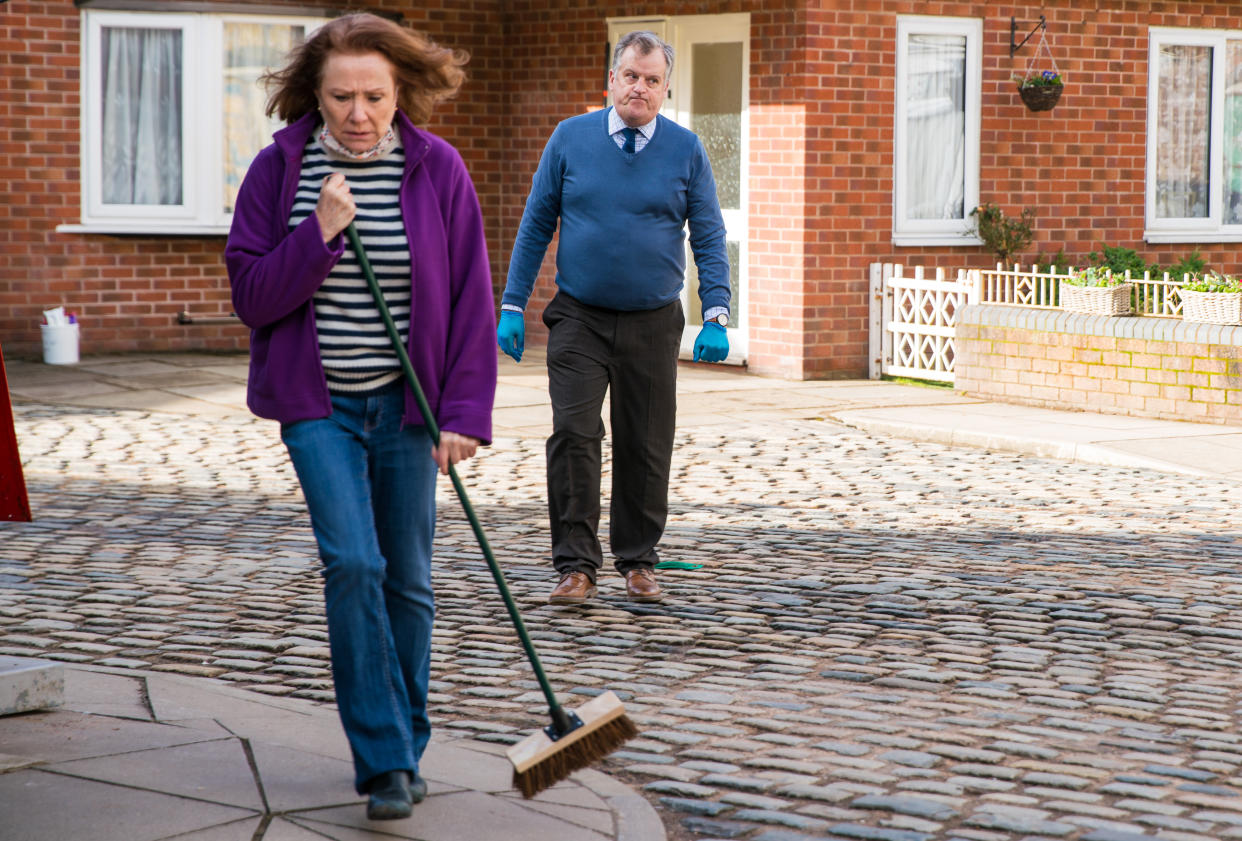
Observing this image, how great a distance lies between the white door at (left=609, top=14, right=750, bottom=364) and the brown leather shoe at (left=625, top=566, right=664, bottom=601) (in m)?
8.17

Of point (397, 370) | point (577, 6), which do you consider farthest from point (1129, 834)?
point (577, 6)

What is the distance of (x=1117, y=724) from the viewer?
4973mm

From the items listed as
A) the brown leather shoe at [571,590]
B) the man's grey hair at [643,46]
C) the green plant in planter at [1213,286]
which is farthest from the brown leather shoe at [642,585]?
the green plant in planter at [1213,286]

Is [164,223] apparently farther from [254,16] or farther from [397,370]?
[397,370]

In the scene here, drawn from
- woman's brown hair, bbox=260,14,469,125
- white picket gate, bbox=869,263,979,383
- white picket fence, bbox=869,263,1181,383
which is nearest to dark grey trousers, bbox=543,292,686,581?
woman's brown hair, bbox=260,14,469,125

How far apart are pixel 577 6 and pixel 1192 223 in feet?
19.7

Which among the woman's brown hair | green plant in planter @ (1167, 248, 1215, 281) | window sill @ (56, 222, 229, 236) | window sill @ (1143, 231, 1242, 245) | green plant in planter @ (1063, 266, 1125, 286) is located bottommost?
green plant in planter @ (1063, 266, 1125, 286)

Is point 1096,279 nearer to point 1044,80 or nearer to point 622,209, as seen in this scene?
point 1044,80

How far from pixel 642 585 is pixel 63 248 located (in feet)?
32.4

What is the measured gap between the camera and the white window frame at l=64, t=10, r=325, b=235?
15.1m

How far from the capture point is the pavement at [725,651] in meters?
4.10

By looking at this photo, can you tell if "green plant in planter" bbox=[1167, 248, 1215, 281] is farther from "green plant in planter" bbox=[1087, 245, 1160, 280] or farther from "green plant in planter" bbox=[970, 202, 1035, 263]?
"green plant in planter" bbox=[970, 202, 1035, 263]

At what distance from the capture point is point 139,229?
50.1 ft

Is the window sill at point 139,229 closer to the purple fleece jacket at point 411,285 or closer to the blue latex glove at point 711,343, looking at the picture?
the blue latex glove at point 711,343
